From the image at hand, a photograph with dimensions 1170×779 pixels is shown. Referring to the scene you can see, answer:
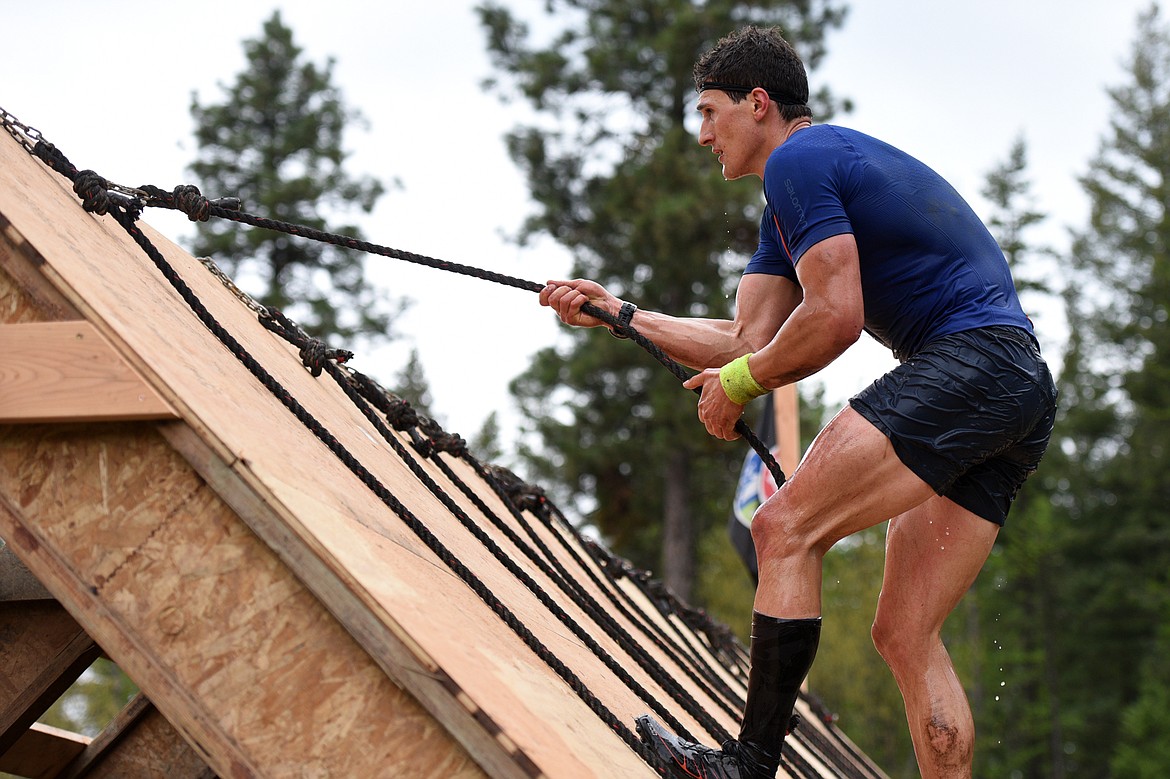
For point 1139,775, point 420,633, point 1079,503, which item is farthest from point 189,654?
point 1079,503

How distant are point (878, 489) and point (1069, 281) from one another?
96.1 ft

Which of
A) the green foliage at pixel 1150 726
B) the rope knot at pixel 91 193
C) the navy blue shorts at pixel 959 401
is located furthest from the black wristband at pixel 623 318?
the green foliage at pixel 1150 726

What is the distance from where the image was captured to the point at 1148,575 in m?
25.0

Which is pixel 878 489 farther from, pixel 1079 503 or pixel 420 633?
pixel 1079 503

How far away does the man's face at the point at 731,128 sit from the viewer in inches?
111

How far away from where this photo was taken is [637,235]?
18297 mm

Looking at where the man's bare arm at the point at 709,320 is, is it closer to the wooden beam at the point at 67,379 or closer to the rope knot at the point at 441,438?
the rope knot at the point at 441,438

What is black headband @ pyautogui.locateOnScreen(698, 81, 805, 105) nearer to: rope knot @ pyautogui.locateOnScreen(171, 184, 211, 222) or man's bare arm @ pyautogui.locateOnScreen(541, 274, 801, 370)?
man's bare arm @ pyautogui.locateOnScreen(541, 274, 801, 370)

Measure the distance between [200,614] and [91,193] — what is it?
1.19 metres

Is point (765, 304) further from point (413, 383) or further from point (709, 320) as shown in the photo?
point (413, 383)

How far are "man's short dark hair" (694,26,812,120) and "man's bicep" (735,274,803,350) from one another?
0.46 m

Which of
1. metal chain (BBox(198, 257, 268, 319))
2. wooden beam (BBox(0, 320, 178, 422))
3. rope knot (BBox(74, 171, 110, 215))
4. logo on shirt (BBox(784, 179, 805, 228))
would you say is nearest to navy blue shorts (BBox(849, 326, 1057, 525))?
logo on shirt (BBox(784, 179, 805, 228))

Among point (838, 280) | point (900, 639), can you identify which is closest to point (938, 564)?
point (900, 639)

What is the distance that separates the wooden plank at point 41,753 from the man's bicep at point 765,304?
2.58m
